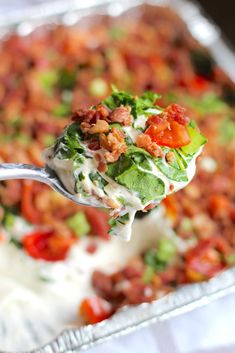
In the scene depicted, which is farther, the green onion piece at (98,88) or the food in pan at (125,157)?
the green onion piece at (98,88)

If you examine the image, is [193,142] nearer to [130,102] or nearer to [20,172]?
[130,102]

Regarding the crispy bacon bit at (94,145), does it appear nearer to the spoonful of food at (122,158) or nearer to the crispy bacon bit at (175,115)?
the spoonful of food at (122,158)

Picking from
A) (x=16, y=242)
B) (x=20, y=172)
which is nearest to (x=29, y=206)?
(x=16, y=242)

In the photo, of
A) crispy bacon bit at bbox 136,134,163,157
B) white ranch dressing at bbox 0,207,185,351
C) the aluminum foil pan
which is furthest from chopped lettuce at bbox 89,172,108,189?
white ranch dressing at bbox 0,207,185,351

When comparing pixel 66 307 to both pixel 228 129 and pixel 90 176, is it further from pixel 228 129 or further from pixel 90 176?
pixel 228 129

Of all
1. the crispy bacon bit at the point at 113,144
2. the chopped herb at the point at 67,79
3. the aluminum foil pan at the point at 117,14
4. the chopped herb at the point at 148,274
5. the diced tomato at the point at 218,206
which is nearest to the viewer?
the crispy bacon bit at the point at 113,144

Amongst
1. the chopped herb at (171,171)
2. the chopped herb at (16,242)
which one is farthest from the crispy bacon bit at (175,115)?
the chopped herb at (16,242)

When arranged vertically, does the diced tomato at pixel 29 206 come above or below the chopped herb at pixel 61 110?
below
